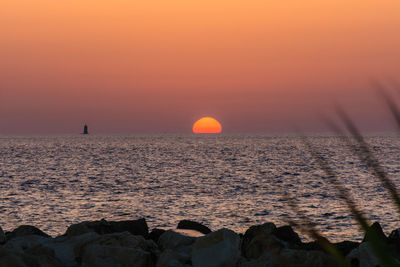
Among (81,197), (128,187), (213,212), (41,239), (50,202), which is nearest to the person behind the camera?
(41,239)

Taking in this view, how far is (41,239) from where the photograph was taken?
13.1 meters

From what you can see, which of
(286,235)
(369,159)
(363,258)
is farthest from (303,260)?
(369,159)

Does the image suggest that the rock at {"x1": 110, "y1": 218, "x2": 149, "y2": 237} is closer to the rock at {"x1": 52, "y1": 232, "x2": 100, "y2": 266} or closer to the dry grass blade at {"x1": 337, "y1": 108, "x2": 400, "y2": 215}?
the rock at {"x1": 52, "y1": 232, "x2": 100, "y2": 266}

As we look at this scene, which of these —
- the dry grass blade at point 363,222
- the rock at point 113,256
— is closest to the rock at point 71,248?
the rock at point 113,256

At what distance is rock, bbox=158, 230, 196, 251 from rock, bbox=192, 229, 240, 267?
1593 mm

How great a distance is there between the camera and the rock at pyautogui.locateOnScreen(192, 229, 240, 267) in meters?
10.6

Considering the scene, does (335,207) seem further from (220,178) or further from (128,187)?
(220,178)

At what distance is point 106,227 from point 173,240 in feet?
9.17

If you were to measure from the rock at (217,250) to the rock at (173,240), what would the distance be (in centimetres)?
159

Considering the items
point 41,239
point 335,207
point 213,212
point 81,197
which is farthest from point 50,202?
point 41,239

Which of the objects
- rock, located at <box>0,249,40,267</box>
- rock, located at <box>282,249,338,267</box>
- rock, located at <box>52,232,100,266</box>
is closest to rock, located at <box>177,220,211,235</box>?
rock, located at <box>52,232,100,266</box>

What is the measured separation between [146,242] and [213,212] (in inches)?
648

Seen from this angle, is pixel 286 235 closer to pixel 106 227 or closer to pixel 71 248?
pixel 106 227

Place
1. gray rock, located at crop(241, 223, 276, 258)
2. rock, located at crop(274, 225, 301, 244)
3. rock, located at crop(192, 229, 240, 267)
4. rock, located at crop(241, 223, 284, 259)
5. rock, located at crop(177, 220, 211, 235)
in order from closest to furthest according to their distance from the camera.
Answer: rock, located at crop(192, 229, 240, 267)
rock, located at crop(241, 223, 284, 259)
gray rock, located at crop(241, 223, 276, 258)
rock, located at crop(274, 225, 301, 244)
rock, located at crop(177, 220, 211, 235)
